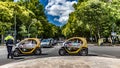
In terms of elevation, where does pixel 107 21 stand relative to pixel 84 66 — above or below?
above

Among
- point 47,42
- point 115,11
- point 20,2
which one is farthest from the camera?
point 20,2

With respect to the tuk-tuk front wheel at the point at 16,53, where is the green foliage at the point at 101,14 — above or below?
above

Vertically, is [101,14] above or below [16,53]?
Answer: above

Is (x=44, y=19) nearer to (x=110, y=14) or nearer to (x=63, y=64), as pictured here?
(x=110, y=14)

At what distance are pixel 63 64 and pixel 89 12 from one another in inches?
2395

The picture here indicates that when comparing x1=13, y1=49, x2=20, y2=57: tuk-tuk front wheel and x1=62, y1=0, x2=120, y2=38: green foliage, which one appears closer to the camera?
x1=13, y1=49, x2=20, y2=57: tuk-tuk front wheel

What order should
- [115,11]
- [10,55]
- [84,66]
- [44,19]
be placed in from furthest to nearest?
[44,19]
[115,11]
[10,55]
[84,66]

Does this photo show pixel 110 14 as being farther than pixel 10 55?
Yes

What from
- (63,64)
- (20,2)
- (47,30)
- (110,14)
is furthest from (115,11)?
(63,64)

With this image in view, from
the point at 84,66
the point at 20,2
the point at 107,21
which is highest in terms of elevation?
the point at 20,2

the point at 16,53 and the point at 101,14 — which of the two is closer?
the point at 16,53

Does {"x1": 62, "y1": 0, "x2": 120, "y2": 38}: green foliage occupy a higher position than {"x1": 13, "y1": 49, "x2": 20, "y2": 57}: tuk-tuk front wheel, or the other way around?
{"x1": 62, "y1": 0, "x2": 120, "y2": 38}: green foliage

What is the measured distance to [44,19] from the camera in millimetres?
115688

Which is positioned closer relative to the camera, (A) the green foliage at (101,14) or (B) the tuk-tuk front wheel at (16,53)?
(B) the tuk-tuk front wheel at (16,53)
